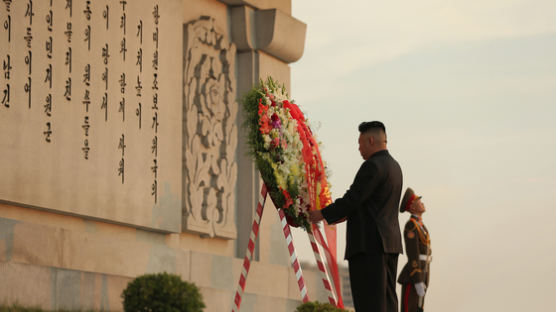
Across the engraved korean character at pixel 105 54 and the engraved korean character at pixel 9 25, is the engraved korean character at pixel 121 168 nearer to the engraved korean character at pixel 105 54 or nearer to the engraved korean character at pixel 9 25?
the engraved korean character at pixel 105 54

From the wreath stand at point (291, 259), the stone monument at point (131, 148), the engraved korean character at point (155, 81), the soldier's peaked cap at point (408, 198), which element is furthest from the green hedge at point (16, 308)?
the soldier's peaked cap at point (408, 198)

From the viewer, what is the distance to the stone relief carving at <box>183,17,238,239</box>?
34.9 ft

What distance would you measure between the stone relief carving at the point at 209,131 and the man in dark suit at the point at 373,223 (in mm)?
3898

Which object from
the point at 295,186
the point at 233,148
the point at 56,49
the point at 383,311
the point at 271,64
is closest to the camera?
the point at 383,311

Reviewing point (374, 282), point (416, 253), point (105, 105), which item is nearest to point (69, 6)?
point (105, 105)

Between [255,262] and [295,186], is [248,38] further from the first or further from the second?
[295,186]

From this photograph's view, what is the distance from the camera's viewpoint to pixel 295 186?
25.1 ft

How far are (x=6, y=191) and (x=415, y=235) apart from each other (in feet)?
15.2

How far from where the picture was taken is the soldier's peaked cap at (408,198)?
35.0 ft

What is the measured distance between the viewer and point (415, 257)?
1041 cm

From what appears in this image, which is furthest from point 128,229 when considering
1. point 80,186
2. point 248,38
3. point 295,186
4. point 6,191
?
point 248,38

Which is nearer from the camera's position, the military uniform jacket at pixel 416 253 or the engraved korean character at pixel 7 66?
the engraved korean character at pixel 7 66

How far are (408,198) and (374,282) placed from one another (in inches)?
164

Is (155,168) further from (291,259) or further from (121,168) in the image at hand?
(291,259)
